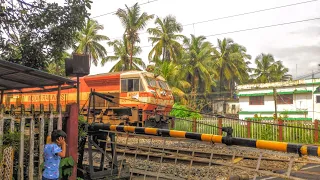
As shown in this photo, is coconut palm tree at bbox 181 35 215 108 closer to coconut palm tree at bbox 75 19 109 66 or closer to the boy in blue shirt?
coconut palm tree at bbox 75 19 109 66

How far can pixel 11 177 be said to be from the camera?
488 cm

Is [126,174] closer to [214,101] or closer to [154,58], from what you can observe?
[154,58]

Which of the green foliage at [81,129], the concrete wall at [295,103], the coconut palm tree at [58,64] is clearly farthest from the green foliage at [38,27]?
the concrete wall at [295,103]

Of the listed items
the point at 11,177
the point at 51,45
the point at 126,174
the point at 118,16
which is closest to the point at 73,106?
the point at 11,177

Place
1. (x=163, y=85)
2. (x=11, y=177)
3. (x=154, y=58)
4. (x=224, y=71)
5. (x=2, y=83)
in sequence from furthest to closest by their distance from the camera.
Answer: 1. (x=224, y=71)
2. (x=154, y=58)
3. (x=163, y=85)
4. (x=2, y=83)
5. (x=11, y=177)

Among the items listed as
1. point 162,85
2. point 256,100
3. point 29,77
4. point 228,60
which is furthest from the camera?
point 228,60

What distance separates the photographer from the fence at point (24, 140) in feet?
16.0

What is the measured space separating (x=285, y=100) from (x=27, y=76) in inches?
1066

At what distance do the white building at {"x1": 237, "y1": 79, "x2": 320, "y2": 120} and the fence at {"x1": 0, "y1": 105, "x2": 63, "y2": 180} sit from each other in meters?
22.3

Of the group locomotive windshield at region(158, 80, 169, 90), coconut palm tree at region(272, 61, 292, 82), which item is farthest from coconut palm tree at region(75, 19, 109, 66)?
coconut palm tree at region(272, 61, 292, 82)

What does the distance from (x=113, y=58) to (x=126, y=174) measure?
32.2 meters

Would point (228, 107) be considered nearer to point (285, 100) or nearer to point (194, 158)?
point (285, 100)

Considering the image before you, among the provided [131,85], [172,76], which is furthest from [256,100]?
[131,85]

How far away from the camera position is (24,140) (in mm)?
5211
